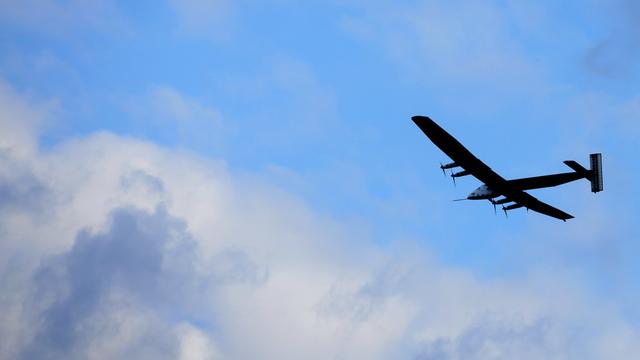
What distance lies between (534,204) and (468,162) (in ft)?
45.2

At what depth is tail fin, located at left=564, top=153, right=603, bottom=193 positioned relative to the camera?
82.8m

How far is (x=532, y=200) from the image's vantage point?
92188 mm

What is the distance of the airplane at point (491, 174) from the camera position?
79150 mm

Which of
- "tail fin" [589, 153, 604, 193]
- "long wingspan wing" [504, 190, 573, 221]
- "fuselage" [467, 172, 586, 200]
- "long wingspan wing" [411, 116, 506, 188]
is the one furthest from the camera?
"long wingspan wing" [504, 190, 573, 221]

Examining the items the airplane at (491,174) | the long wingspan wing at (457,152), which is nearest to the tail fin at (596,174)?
the airplane at (491,174)

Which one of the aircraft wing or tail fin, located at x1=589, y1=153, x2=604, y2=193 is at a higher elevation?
tail fin, located at x1=589, y1=153, x2=604, y2=193

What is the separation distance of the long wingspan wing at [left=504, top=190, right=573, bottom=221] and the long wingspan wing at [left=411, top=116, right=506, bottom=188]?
8.88 feet

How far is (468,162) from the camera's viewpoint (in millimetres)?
82688

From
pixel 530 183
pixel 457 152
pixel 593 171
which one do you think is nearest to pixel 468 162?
pixel 457 152

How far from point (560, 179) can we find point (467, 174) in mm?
8200

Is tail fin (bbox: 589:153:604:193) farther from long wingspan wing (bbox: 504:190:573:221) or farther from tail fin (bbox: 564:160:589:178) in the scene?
long wingspan wing (bbox: 504:190:573:221)

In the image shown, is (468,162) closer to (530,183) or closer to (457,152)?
(457,152)

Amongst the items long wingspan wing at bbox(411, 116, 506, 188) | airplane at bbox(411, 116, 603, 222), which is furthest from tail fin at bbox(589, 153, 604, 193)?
long wingspan wing at bbox(411, 116, 506, 188)

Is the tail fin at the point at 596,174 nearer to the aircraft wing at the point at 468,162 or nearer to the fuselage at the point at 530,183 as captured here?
the fuselage at the point at 530,183
